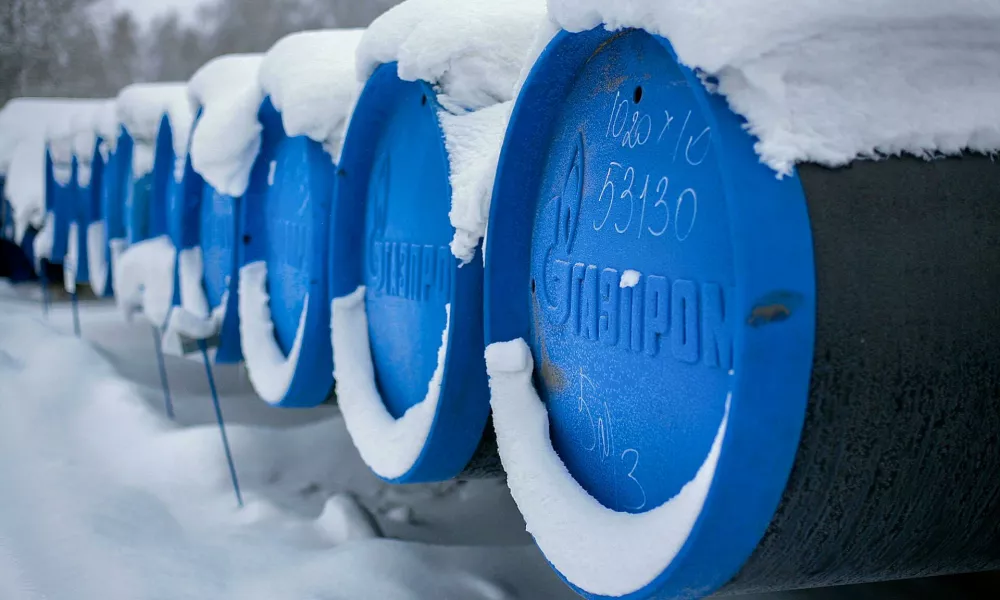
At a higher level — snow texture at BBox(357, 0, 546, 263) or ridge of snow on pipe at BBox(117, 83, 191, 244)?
snow texture at BBox(357, 0, 546, 263)

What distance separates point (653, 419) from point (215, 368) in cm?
372

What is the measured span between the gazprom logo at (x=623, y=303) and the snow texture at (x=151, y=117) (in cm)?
255

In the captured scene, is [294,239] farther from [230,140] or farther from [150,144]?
[150,144]

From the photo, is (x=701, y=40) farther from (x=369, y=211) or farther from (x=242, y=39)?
(x=242, y=39)

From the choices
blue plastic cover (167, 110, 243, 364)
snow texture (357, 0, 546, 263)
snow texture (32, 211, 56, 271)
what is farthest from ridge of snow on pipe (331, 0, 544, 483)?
snow texture (32, 211, 56, 271)

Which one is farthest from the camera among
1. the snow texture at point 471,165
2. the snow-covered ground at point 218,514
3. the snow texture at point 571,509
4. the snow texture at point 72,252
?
the snow texture at point 72,252

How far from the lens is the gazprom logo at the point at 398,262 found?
1.83 meters

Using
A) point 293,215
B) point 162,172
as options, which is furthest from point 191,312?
point 162,172

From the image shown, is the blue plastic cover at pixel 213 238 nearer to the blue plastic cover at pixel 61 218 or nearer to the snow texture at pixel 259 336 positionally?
the snow texture at pixel 259 336

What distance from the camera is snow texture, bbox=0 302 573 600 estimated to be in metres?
1.99

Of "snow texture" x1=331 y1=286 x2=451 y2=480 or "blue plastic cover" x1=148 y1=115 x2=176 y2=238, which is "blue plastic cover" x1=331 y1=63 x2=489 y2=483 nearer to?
"snow texture" x1=331 y1=286 x2=451 y2=480

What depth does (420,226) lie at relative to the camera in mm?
1931

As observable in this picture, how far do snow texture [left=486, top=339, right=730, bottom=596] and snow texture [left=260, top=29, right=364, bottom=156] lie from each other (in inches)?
40.5

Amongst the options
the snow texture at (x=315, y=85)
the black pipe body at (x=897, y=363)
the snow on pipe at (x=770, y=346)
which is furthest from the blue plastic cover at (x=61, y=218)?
the black pipe body at (x=897, y=363)
